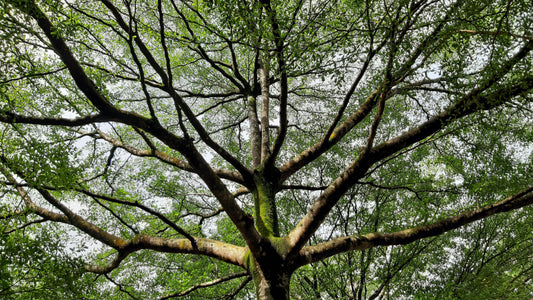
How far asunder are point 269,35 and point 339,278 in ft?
20.1

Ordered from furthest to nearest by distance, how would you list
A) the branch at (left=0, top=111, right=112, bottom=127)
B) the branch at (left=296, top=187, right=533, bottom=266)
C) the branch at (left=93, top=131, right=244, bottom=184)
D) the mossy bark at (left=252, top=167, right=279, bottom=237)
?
1. the branch at (left=93, top=131, right=244, bottom=184)
2. the mossy bark at (left=252, top=167, right=279, bottom=237)
3. the branch at (left=296, top=187, right=533, bottom=266)
4. the branch at (left=0, top=111, right=112, bottom=127)

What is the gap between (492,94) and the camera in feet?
9.63

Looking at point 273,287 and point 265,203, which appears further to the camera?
point 265,203

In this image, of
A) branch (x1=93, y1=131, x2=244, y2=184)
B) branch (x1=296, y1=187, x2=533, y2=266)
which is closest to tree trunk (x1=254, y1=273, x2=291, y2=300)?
branch (x1=296, y1=187, x2=533, y2=266)

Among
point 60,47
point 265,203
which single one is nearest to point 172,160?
point 265,203

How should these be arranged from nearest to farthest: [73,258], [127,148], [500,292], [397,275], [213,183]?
[73,258], [213,183], [500,292], [127,148], [397,275]

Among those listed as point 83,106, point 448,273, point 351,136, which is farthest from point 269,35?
point 448,273

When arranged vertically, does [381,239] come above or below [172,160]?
below

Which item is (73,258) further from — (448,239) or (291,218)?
(448,239)

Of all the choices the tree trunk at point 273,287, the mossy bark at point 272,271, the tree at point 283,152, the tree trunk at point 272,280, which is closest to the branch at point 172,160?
the tree at point 283,152

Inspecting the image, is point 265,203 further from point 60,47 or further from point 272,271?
point 60,47

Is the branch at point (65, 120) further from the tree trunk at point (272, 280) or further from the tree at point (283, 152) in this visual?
the tree trunk at point (272, 280)

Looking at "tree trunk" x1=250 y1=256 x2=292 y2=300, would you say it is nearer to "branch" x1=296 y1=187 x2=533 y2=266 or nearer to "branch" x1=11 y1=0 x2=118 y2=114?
"branch" x1=296 y1=187 x2=533 y2=266

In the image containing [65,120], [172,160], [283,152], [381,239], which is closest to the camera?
[65,120]
